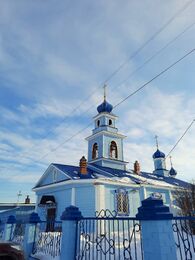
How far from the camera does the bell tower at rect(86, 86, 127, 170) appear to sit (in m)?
20.2

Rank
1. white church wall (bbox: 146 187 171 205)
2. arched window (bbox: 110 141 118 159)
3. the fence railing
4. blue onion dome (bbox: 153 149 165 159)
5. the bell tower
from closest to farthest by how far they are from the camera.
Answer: the fence railing, white church wall (bbox: 146 187 171 205), the bell tower, arched window (bbox: 110 141 118 159), blue onion dome (bbox: 153 149 165 159)

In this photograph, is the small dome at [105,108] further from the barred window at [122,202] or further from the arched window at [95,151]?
the barred window at [122,202]

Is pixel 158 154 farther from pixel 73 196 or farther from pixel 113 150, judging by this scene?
pixel 73 196

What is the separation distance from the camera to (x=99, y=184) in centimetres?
1472

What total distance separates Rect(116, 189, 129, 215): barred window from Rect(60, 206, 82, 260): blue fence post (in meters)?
10.1

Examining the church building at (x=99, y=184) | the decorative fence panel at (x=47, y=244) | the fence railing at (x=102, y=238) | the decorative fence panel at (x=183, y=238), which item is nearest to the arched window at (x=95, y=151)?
the church building at (x=99, y=184)

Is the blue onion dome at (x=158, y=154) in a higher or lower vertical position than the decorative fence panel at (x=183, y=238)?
higher

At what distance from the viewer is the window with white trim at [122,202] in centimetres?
1547

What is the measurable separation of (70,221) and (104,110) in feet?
55.3

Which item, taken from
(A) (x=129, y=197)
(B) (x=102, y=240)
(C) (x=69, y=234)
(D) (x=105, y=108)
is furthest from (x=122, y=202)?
(C) (x=69, y=234)

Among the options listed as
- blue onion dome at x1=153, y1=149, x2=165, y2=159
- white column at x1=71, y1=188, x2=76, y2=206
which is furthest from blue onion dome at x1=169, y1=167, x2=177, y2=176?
white column at x1=71, y1=188, x2=76, y2=206

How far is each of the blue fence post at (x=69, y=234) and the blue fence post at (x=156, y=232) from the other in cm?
271

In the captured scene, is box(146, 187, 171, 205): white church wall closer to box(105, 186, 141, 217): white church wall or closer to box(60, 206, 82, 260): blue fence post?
box(105, 186, 141, 217): white church wall

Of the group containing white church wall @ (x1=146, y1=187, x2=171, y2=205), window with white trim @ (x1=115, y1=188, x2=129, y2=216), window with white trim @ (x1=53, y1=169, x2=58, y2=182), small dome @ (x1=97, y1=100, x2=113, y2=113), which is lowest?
window with white trim @ (x1=115, y1=188, x2=129, y2=216)
